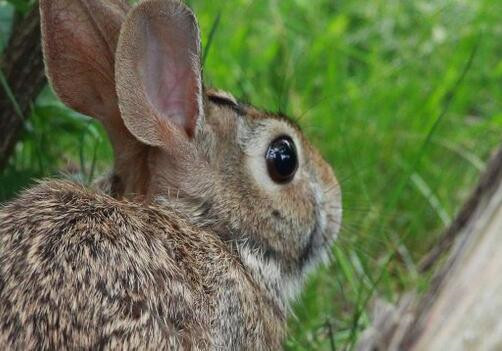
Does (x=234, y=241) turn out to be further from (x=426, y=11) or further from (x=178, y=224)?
(x=426, y=11)

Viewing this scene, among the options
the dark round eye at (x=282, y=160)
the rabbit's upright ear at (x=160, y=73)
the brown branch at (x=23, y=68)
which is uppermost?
the rabbit's upright ear at (x=160, y=73)

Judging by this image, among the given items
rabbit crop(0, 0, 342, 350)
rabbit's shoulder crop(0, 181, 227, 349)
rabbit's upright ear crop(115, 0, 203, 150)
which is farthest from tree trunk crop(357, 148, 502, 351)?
rabbit's upright ear crop(115, 0, 203, 150)

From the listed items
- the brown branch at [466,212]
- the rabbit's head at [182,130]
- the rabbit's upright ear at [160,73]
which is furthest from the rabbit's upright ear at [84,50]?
the brown branch at [466,212]

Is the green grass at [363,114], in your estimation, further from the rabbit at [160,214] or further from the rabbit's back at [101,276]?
the rabbit's back at [101,276]

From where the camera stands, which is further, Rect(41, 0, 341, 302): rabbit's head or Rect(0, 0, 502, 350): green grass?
Rect(0, 0, 502, 350): green grass

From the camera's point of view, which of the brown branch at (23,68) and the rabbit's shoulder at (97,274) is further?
the brown branch at (23,68)

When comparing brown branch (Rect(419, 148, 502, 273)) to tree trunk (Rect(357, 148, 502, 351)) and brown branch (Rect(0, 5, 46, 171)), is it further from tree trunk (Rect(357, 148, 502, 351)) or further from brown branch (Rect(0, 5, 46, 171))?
brown branch (Rect(0, 5, 46, 171))
